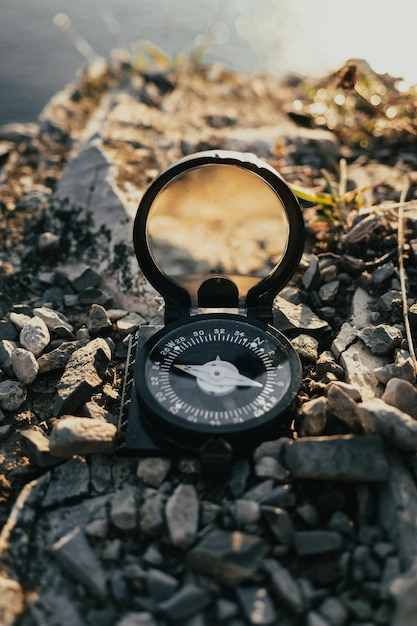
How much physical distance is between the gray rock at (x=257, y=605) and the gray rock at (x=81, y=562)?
364 mm

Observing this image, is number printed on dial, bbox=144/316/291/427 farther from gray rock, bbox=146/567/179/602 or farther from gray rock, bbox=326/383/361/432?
gray rock, bbox=146/567/179/602

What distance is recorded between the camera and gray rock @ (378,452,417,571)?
1.76m

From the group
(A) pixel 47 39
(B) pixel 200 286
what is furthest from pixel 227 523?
(A) pixel 47 39

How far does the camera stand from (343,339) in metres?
2.56

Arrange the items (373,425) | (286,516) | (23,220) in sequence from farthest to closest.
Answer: (23,220) < (373,425) < (286,516)

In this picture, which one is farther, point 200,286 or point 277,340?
point 200,286

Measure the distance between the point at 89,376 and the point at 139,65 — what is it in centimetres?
324

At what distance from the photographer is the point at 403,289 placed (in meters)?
2.67

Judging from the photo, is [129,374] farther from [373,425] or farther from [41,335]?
[373,425]

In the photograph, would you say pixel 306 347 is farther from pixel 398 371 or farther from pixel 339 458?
pixel 339 458

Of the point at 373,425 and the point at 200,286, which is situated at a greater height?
the point at 200,286

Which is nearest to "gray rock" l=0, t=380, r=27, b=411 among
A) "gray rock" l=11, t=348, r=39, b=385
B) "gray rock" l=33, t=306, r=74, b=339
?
"gray rock" l=11, t=348, r=39, b=385

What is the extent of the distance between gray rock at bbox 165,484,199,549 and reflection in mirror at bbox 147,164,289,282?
3.04 feet

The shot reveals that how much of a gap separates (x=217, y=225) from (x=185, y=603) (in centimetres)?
172
